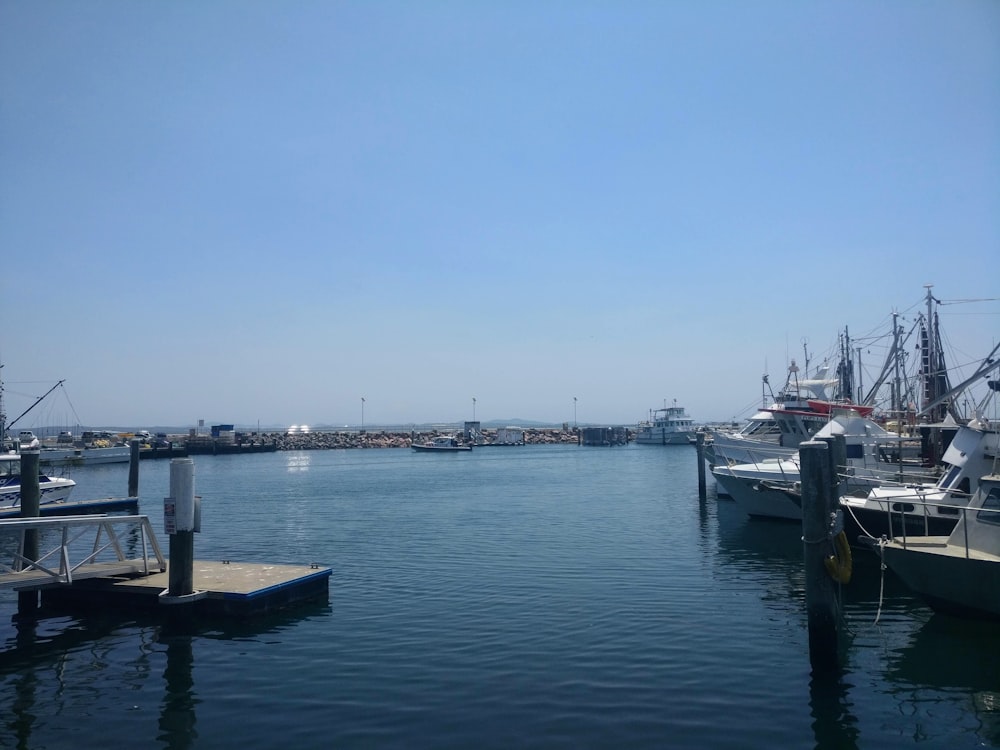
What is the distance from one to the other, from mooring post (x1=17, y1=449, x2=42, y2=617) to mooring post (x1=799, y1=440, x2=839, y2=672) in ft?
55.9

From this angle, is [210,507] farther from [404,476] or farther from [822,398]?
[822,398]

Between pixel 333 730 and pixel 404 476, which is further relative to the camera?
pixel 404 476

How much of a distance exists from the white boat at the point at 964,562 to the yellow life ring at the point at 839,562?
309cm

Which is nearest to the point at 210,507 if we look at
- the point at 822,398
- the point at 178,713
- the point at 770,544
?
the point at 770,544

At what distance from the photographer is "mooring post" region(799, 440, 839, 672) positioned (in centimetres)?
1330

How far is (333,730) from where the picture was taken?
11602 millimetres

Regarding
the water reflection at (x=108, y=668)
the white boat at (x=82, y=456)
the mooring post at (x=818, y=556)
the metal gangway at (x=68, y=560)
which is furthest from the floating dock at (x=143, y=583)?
the white boat at (x=82, y=456)

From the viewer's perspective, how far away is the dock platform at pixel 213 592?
691 inches

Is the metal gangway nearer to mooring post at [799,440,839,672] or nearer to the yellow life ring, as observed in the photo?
mooring post at [799,440,839,672]

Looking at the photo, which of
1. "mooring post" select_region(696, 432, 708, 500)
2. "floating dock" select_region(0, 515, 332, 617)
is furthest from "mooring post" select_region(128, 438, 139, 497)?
"mooring post" select_region(696, 432, 708, 500)

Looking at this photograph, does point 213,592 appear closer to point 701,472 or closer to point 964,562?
point 964,562

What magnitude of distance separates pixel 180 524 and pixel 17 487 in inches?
1086

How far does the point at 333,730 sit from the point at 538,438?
16776 cm

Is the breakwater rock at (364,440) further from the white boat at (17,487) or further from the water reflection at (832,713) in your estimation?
the water reflection at (832,713)
